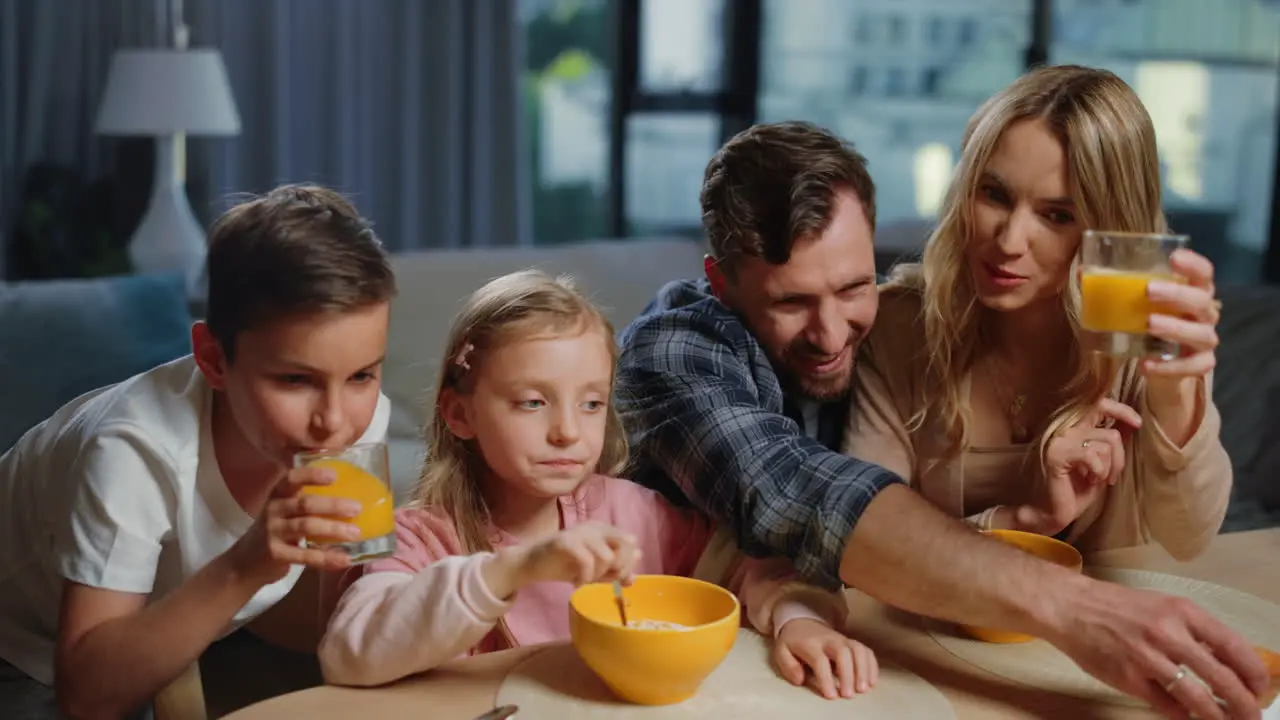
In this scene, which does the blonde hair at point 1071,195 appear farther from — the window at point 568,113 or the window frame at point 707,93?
the window at point 568,113

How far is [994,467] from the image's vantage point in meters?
1.90

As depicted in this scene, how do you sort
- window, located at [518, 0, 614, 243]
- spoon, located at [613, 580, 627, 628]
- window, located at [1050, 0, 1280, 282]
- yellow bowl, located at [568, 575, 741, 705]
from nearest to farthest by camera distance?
yellow bowl, located at [568, 575, 741, 705] → spoon, located at [613, 580, 627, 628] → window, located at [1050, 0, 1280, 282] → window, located at [518, 0, 614, 243]

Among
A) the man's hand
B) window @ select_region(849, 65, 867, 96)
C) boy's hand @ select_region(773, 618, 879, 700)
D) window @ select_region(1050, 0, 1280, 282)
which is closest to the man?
the man's hand

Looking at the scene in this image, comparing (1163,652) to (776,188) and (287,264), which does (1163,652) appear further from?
(287,264)

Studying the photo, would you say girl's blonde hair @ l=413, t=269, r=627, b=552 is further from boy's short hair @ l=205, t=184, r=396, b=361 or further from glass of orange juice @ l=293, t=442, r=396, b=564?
glass of orange juice @ l=293, t=442, r=396, b=564

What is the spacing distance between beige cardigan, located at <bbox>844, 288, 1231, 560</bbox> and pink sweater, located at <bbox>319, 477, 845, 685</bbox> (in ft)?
1.07

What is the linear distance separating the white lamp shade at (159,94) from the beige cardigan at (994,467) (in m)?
3.01

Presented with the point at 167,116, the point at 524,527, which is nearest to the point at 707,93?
the point at 167,116

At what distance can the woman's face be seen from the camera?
1751 mm

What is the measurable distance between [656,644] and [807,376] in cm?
62

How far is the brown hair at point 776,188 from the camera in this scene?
5.49 ft

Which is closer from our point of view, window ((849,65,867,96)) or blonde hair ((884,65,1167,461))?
blonde hair ((884,65,1167,461))

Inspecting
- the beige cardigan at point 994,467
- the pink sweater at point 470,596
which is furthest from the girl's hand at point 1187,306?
the pink sweater at point 470,596

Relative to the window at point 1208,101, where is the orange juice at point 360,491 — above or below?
below
